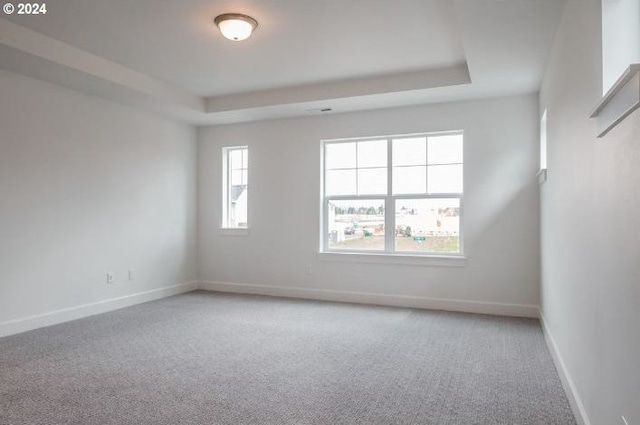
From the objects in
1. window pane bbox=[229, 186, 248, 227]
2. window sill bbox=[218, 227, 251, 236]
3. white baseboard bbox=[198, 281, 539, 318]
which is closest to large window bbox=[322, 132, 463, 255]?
white baseboard bbox=[198, 281, 539, 318]

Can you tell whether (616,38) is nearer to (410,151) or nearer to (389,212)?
(410,151)

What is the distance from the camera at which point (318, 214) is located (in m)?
5.80

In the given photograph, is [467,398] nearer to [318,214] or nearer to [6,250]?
[318,214]

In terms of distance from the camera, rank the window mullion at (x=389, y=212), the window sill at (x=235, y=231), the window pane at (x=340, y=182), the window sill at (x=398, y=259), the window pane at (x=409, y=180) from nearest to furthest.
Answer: the window sill at (x=398, y=259)
the window pane at (x=409, y=180)
the window mullion at (x=389, y=212)
the window pane at (x=340, y=182)
the window sill at (x=235, y=231)

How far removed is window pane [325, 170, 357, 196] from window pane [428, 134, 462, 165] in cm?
106

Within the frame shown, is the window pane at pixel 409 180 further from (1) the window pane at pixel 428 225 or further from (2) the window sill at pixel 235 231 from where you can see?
(2) the window sill at pixel 235 231

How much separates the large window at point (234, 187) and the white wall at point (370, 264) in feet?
0.39

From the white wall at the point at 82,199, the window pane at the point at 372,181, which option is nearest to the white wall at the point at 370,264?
the window pane at the point at 372,181

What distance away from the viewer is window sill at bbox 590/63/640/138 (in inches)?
49.5

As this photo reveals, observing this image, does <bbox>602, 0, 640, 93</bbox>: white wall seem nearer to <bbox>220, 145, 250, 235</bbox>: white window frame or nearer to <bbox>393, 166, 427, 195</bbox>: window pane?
<bbox>393, 166, 427, 195</bbox>: window pane

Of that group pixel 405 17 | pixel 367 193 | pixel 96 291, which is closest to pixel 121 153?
pixel 96 291

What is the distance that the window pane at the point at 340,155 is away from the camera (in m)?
5.74

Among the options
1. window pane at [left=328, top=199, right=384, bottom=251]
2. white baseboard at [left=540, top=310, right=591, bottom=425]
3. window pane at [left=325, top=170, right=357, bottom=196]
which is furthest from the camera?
window pane at [left=325, top=170, right=357, bottom=196]

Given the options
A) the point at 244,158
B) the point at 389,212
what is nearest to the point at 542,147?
the point at 389,212
